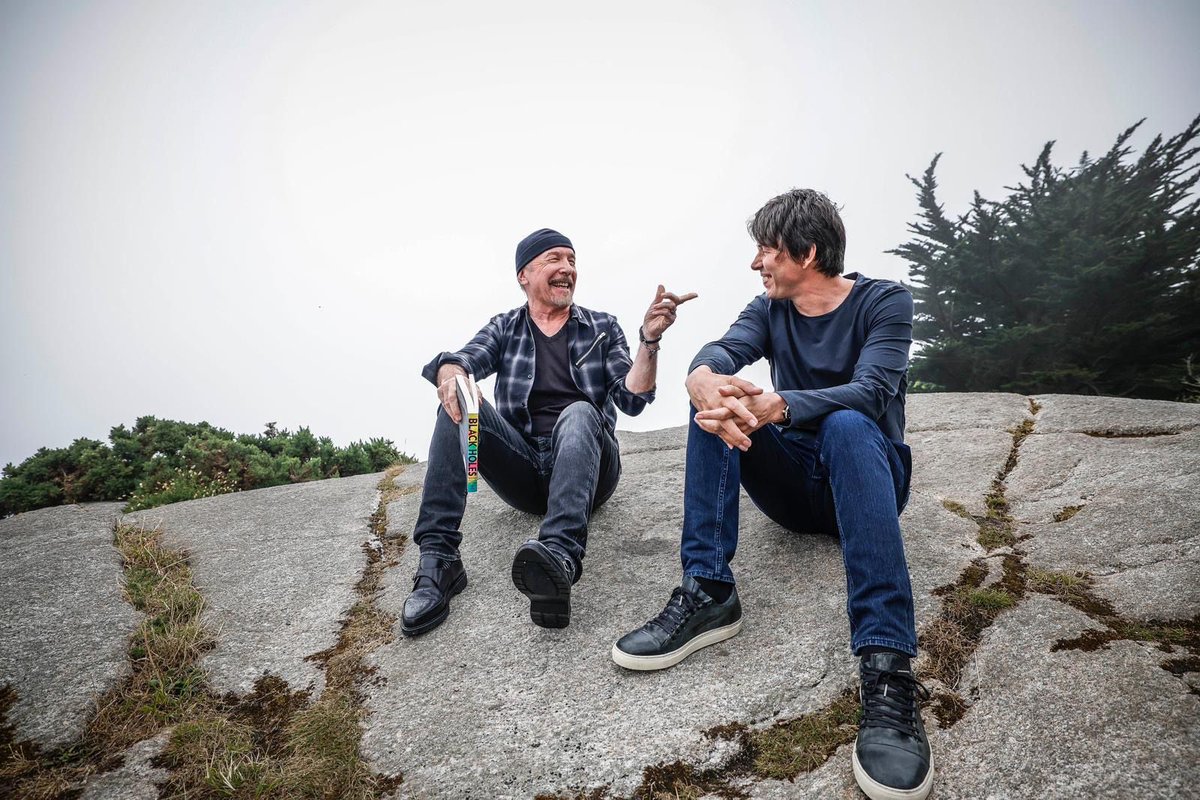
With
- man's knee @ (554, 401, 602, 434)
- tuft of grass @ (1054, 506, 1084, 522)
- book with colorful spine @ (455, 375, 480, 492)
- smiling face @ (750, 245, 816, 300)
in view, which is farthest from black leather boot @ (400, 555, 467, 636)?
tuft of grass @ (1054, 506, 1084, 522)

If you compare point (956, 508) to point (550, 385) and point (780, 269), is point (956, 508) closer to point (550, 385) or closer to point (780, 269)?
point (780, 269)

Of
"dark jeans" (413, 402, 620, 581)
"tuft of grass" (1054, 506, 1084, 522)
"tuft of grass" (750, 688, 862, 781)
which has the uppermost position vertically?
"dark jeans" (413, 402, 620, 581)

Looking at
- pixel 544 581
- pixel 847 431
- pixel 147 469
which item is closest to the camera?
pixel 847 431

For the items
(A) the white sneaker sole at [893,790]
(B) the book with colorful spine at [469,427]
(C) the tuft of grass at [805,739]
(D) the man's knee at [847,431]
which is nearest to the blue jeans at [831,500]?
(D) the man's knee at [847,431]

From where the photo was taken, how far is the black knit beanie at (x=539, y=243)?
175 inches

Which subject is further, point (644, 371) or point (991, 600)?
point (644, 371)

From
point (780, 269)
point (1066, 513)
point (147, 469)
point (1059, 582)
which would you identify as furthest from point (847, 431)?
point (147, 469)

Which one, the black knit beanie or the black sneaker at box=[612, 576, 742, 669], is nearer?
the black sneaker at box=[612, 576, 742, 669]

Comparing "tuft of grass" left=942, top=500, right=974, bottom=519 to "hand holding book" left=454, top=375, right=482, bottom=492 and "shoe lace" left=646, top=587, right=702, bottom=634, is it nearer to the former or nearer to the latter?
"shoe lace" left=646, top=587, right=702, bottom=634

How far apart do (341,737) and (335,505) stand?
3.08m

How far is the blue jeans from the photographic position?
7.29 ft

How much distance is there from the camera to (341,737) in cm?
238

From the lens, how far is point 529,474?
379 centimetres

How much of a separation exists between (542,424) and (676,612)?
1833mm
